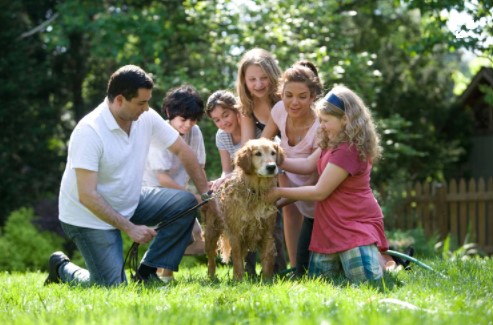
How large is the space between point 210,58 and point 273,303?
996cm

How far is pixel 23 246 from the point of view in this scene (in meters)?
12.9

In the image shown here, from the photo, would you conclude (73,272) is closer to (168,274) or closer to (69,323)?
(168,274)

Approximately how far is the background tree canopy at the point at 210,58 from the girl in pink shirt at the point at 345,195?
178 inches

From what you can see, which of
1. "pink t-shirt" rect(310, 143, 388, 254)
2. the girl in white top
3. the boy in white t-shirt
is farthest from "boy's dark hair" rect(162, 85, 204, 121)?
"pink t-shirt" rect(310, 143, 388, 254)

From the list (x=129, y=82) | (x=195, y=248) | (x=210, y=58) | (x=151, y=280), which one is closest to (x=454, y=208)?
(x=210, y=58)

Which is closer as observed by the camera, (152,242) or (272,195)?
(272,195)

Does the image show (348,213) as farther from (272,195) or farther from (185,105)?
(185,105)

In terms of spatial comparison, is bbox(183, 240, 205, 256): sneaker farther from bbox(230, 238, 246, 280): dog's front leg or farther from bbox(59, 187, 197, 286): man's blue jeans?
bbox(230, 238, 246, 280): dog's front leg

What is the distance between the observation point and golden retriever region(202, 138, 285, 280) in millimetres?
5926

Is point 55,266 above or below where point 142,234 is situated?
below

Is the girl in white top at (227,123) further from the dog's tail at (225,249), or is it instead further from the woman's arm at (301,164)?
the woman's arm at (301,164)

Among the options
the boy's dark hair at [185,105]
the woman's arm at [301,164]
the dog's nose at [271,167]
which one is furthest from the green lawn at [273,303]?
the boy's dark hair at [185,105]

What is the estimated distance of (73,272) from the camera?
6512mm

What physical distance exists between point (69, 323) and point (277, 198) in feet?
8.80
